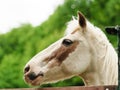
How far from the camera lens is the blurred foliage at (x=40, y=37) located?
22234 mm

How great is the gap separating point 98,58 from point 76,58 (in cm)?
19

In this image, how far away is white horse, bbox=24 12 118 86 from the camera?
5109 millimetres

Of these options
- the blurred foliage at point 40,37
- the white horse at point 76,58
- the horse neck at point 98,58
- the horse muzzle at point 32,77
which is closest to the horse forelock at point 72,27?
the white horse at point 76,58

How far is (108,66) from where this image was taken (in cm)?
505

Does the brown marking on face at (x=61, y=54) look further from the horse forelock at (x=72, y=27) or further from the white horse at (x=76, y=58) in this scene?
the horse forelock at (x=72, y=27)

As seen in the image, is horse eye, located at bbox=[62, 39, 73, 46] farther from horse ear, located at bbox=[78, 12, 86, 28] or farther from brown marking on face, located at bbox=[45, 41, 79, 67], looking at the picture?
horse ear, located at bbox=[78, 12, 86, 28]

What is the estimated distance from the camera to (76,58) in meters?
5.34

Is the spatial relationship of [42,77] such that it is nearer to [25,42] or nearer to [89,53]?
[89,53]

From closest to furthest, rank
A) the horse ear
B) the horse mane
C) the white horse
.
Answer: the horse mane, the white horse, the horse ear

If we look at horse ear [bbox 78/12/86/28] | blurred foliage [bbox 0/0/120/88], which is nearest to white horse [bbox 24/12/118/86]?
horse ear [bbox 78/12/86/28]

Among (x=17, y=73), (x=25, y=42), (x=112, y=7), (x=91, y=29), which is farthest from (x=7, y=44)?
(x=91, y=29)

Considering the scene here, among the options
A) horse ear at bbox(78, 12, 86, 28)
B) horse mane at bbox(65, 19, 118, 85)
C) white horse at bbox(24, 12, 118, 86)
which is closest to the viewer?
horse mane at bbox(65, 19, 118, 85)

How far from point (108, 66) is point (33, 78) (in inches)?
24.8

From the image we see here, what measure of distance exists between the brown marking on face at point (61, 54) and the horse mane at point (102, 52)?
16 centimetres
